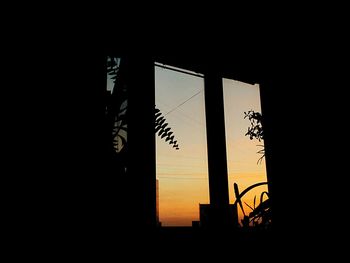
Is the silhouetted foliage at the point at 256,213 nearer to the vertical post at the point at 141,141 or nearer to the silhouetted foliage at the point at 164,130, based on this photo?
the silhouetted foliage at the point at 164,130

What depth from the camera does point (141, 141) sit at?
0.75m

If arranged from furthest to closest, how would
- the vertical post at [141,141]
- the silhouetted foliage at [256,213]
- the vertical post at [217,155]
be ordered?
the silhouetted foliage at [256,213] < the vertical post at [217,155] < the vertical post at [141,141]

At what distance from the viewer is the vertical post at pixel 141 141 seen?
685 mm

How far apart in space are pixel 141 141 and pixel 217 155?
585 millimetres

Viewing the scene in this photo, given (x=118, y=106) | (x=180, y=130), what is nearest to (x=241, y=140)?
(x=180, y=130)

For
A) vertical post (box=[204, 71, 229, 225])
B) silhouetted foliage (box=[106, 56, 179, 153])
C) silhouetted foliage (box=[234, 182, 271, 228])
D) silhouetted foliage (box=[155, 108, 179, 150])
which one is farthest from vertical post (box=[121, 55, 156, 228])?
silhouetted foliage (box=[234, 182, 271, 228])

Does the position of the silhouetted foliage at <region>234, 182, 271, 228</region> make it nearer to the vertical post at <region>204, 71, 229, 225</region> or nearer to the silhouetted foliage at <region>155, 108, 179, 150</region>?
the vertical post at <region>204, 71, 229, 225</region>

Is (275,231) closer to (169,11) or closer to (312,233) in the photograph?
(312,233)

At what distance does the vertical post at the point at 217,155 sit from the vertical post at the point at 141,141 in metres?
0.54

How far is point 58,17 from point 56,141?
28 cm

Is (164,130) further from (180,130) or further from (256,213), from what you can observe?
(256,213)

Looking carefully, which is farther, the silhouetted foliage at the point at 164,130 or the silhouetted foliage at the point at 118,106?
the silhouetted foliage at the point at 164,130

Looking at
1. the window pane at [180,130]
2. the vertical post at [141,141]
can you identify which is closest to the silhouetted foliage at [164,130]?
the window pane at [180,130]

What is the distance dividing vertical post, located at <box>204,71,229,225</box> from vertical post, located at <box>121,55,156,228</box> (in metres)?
0.54
